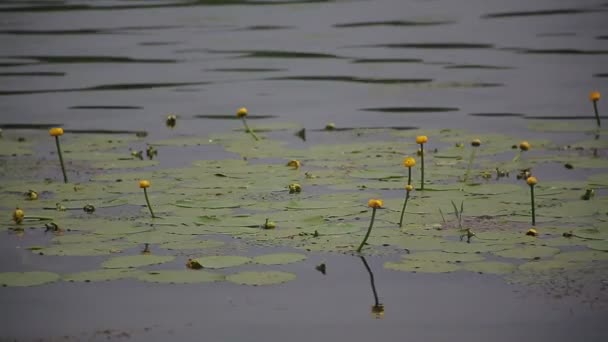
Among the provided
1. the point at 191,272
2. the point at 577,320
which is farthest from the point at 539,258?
the point at 191,272

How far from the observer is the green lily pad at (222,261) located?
3.55 m

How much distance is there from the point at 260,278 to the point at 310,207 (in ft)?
2.52

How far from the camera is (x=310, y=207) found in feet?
13.6

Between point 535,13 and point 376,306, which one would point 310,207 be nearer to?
point 376,306

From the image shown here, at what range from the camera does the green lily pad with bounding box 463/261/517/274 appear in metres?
3.43

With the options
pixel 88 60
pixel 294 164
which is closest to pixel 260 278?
pixel 294 164

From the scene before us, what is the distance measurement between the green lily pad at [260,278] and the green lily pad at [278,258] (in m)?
0.08

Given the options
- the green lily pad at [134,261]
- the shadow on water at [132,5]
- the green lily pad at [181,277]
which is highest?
the shadow on water at [132,5]

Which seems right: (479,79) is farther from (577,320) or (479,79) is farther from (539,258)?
(577,320)

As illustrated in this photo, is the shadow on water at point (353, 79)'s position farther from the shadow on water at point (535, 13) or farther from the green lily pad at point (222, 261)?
the green lily pad at point (222, 261)

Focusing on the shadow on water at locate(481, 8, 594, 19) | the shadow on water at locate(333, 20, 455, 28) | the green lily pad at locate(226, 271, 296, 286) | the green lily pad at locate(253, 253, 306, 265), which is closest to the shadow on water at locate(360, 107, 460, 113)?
the green lily pad at locate(253, 253, 306, 265)

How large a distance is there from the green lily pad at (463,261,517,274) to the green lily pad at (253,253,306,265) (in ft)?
1.71

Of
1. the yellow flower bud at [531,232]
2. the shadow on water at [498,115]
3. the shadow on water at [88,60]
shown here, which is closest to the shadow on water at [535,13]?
the shadow on water at [88,60]

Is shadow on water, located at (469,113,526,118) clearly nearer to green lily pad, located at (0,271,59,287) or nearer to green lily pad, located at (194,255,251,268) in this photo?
green lily pad, located at (194,255,251,268)
